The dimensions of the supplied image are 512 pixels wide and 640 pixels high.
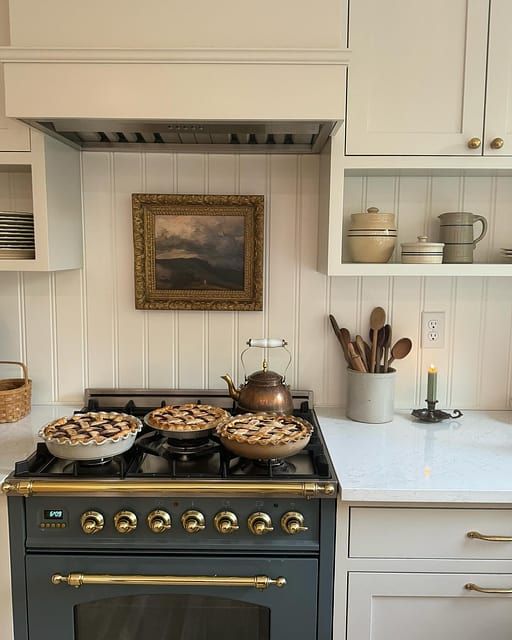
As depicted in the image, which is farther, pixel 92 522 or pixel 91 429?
pixel 91 429

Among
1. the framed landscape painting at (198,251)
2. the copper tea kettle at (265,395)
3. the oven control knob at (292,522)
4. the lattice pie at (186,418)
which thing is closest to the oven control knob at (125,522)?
the lattice pie at (186,418)

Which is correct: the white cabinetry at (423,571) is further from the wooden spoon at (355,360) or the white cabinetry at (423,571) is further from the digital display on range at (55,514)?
the digital display on range at (55,514)

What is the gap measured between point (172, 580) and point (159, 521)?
149 mm

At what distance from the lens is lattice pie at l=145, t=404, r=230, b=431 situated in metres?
1.42

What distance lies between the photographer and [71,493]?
125 centimetres

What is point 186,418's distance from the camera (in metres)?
1.48

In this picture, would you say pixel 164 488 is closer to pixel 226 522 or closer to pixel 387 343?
pixel 226 522

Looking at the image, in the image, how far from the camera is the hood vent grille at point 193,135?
4.59 ft

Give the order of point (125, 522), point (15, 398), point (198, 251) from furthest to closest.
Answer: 1. point (198, 251)
2. point (15, 398)
3. point (125, 522)

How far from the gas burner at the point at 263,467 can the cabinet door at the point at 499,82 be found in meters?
1.04

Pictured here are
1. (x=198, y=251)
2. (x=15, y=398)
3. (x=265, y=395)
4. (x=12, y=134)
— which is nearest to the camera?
(x=12, y=134)

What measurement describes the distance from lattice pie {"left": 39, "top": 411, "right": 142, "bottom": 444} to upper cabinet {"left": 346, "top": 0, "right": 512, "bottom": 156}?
0.99 m

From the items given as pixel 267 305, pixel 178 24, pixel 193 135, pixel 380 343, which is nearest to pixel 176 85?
pixel 178 24

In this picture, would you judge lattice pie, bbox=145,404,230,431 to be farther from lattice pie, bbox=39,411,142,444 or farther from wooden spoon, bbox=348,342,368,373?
wooden spoon, bbox=348,342,368,373
